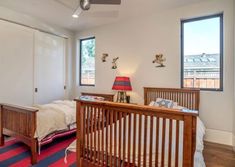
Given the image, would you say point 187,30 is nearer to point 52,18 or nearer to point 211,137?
point 211,137

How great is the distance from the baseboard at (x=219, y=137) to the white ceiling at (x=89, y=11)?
2661 millimetres

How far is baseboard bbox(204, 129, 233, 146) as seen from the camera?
3.16 meters

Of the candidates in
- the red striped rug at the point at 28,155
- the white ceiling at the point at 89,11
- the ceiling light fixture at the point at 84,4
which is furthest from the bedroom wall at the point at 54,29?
the red striped rug at the point at 28,155

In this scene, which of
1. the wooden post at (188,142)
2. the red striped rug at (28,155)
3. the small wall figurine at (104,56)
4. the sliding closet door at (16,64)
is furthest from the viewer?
the small wall figurine at (104,56)

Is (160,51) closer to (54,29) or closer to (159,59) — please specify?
(159,59)

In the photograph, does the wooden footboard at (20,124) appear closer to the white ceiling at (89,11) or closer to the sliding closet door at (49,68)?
the sliding closet door at (49,68)

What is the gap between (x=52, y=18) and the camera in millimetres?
4312

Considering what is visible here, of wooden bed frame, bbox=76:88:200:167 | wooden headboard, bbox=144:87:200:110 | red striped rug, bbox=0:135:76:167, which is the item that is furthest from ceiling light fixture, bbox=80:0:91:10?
red striped rug, bbox=0:135:76:167

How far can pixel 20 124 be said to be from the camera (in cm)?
275

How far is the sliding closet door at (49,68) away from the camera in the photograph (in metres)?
4.41

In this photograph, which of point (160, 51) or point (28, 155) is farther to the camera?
point (160, 51)

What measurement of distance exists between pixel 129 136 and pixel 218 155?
2.00 m

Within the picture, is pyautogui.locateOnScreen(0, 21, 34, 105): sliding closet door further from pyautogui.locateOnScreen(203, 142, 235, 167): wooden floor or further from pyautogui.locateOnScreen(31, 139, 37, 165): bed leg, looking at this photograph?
pyautogui.locateOnScreen(203, 142, 235, 167): wooden floor

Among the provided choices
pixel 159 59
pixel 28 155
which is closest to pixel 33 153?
pixel 28 155
